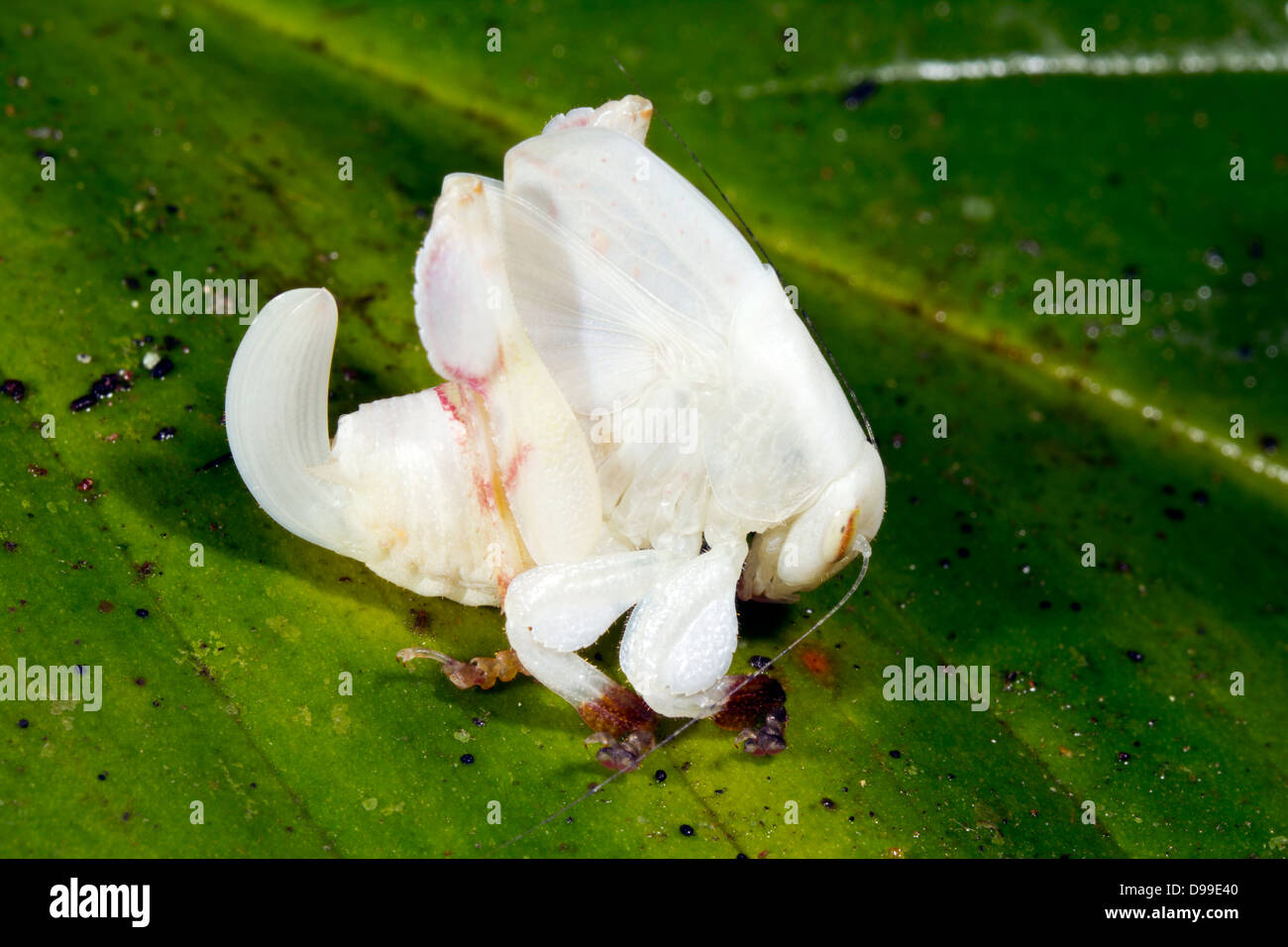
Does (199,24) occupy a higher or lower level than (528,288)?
higher

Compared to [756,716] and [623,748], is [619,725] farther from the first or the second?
[756,716]

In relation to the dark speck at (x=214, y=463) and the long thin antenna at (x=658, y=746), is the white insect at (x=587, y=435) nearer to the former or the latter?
the long thin antenna at (x=658, y=746)

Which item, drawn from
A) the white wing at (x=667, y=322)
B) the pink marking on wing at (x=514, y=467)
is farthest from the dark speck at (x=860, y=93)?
the pink marking on wing at (x=514, y=467)

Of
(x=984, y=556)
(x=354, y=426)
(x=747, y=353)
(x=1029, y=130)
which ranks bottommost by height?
(x=984, y=556)

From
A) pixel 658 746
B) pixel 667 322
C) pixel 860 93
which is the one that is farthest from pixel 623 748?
pixel 860 93

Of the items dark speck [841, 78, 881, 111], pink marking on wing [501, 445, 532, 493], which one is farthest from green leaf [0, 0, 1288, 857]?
pink marking on wing [501, 445, 532, 493]

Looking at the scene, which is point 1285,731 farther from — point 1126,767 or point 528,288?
point 528,288

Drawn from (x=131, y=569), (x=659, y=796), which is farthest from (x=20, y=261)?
(x=659, y=796)
